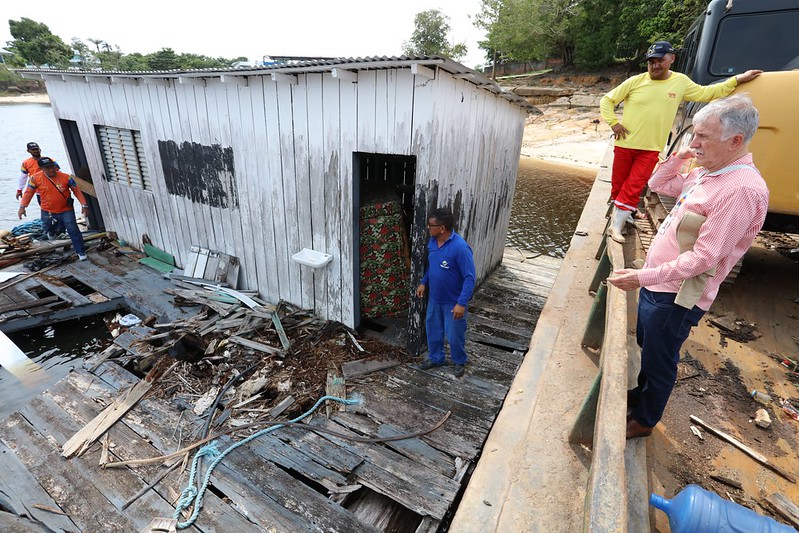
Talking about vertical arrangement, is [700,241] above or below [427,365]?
above

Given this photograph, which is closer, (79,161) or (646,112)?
(646,112)

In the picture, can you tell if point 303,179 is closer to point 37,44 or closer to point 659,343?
point 659,343

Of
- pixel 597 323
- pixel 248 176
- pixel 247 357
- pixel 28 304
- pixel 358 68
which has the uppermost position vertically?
pixel 358 68

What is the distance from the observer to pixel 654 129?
165 inches

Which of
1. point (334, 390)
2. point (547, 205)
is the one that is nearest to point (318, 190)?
point (334, 390)

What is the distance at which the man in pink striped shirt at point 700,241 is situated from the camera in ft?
6.52

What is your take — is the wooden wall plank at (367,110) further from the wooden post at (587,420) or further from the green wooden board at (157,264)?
the green wooden board at (157,264)

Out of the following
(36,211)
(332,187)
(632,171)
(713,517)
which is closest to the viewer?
(713,517)

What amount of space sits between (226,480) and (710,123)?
4804 millimetres

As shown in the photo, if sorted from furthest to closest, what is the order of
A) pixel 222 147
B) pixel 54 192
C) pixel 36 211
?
pixel 36 211 → pixel 54 192 → pixel 222 147

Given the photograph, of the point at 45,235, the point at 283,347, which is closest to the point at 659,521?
the point at 283,347

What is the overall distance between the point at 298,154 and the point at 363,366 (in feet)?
10.4

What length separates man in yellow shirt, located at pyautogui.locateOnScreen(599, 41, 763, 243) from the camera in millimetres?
3971

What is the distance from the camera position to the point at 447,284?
4.24 m
